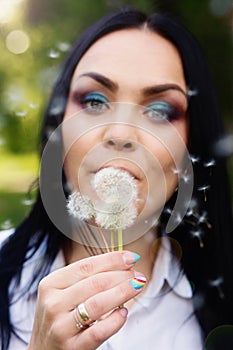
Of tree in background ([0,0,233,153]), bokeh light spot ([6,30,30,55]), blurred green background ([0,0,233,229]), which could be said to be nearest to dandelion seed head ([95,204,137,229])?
blurred green background ([0,0,233,229])

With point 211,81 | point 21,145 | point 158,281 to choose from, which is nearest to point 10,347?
point 158,281

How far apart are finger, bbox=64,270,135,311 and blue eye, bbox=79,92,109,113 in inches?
10.4

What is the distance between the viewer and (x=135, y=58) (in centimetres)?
65

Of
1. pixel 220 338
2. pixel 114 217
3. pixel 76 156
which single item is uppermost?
pixel 76 156

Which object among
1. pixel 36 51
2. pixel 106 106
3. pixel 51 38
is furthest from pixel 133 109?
pixel 51 38

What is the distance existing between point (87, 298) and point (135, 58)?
317 mm

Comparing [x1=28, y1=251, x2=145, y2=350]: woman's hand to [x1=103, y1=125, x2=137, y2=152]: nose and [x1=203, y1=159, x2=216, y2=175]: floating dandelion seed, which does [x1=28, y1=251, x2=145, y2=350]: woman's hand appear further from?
[x1=203, y1=159, x2=216, y2=175]: floating dandelion seed

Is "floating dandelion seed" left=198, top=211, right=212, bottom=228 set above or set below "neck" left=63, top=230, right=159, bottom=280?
above

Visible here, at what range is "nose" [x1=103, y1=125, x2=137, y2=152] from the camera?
0.62m

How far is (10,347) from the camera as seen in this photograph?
633mm

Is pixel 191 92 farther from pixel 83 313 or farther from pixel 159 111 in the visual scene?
pixel 83 313

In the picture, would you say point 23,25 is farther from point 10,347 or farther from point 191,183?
point 10,347

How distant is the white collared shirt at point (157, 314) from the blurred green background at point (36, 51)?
381mm

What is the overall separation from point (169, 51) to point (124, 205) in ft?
0.81
